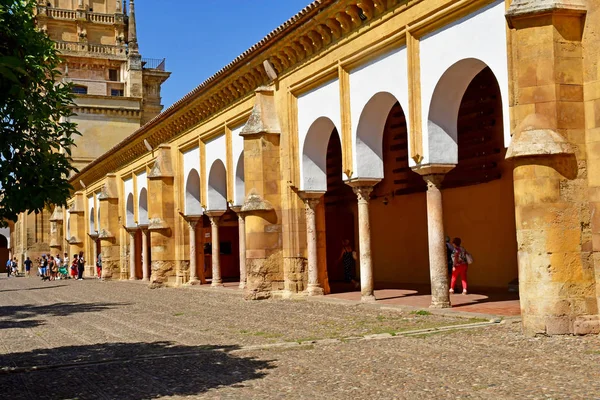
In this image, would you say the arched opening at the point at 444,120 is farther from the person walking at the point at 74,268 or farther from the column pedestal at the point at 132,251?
the person walking at the point at 74,268

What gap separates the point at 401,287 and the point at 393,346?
10127mm

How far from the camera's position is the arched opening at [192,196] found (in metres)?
25.5

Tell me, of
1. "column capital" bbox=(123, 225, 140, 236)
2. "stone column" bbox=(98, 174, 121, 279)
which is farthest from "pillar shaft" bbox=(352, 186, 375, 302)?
"stone column" bbox=(98, 174, 121, 279)

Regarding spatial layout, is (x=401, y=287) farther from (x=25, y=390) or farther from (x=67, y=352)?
(x=25, y=390)

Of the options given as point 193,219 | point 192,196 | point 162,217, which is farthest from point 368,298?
point 162,217

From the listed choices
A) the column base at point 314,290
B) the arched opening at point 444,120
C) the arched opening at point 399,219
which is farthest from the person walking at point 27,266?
the arched opening at point 444,120

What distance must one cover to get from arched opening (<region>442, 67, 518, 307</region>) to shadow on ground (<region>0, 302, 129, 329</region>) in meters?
8.90

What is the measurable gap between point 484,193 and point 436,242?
560 cm

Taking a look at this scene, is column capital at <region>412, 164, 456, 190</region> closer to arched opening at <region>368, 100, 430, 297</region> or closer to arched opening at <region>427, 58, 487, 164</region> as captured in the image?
arched opening at <region>427, 58, 487, 164</region>

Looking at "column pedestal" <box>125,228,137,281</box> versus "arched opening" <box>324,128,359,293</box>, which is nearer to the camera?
"arched opening" <box>324,128,359,293</box>

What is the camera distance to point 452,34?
1217cm

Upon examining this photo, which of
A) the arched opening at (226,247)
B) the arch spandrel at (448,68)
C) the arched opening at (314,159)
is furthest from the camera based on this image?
the arched opening at (226,247)

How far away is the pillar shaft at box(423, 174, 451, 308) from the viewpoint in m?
12.7

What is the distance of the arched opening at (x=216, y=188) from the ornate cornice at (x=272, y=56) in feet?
5.83
